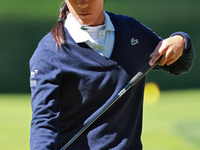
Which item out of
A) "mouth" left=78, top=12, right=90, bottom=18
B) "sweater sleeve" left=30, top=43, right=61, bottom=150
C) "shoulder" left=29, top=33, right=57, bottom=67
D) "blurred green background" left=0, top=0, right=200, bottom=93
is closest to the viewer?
"sweater sleeve" left=30, top=43, right=61, bottom=150

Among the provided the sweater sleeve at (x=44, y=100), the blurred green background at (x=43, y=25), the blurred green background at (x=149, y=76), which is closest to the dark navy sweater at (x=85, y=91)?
the sweater sleeve at (x=44, y=100)

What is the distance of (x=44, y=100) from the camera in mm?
1334

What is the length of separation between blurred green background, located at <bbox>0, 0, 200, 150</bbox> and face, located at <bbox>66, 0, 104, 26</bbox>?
1818 mm

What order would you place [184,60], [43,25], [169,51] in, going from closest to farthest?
[169,51], [184,60], [43,25]

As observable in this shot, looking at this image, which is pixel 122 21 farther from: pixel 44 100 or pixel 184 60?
pixel 44 100

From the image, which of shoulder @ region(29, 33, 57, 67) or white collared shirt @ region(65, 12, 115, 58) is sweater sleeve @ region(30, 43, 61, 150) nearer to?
shoulder @ region(29, 33, 57, 67)

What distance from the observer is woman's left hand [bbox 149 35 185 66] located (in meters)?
1.54

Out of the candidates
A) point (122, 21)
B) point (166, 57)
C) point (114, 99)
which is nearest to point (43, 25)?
point (122, 21)

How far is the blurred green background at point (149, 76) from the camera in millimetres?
3393

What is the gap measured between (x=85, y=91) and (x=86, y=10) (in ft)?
1.02

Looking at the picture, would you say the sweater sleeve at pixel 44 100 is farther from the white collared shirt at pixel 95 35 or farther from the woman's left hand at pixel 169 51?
the woman's left hand at pixel 169 51

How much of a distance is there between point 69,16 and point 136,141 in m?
Result: 0.56

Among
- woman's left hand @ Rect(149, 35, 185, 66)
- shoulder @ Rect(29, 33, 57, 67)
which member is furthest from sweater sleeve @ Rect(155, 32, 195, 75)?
shoulder @ Rect(29, 33, 57, 67)

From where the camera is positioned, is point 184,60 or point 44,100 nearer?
point 44,100
